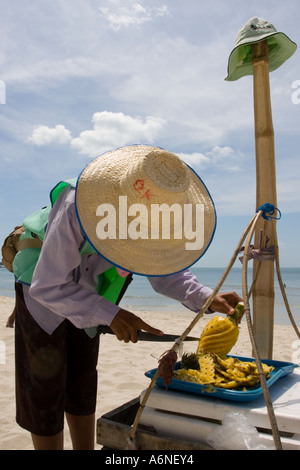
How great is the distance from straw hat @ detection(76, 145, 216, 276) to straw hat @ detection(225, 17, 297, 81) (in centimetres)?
133

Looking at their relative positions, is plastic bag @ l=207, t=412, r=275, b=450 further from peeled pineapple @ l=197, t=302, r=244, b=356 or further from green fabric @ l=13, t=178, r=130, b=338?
green fabric @ l=13, t=178, r=130, b=338

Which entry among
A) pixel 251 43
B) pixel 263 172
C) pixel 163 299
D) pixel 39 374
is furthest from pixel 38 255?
pixel 163 299

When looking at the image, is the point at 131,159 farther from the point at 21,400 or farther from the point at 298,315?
the point at 298,315

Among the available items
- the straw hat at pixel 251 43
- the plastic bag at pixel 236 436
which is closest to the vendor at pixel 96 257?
the plastic bag at pixel 236 436

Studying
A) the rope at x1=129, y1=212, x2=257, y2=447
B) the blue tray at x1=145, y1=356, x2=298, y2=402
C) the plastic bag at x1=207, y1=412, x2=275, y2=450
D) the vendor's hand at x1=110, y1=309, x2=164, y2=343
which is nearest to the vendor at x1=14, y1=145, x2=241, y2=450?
the vendor's hand at x1=110, y1=309, x2=164, y2=343

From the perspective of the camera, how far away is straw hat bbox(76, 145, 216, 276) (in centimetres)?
167

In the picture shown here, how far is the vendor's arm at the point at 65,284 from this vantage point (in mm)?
1619

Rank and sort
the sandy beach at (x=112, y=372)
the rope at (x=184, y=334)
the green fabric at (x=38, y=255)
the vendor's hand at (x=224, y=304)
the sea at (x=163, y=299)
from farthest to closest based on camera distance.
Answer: the sea at (x=163, y=299)
the sandy beach at (x=112, y=372)
the vendor's hand at (x=224, y=304)
the green fabric at (x=38, y=255)
the rope at (x=184, y=334)

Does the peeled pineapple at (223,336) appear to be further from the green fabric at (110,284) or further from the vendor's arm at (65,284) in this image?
the vendor's arm at (65,284)

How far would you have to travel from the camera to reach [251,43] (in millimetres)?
2564

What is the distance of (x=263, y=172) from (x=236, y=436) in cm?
166

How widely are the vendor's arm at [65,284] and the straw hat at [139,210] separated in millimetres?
96
